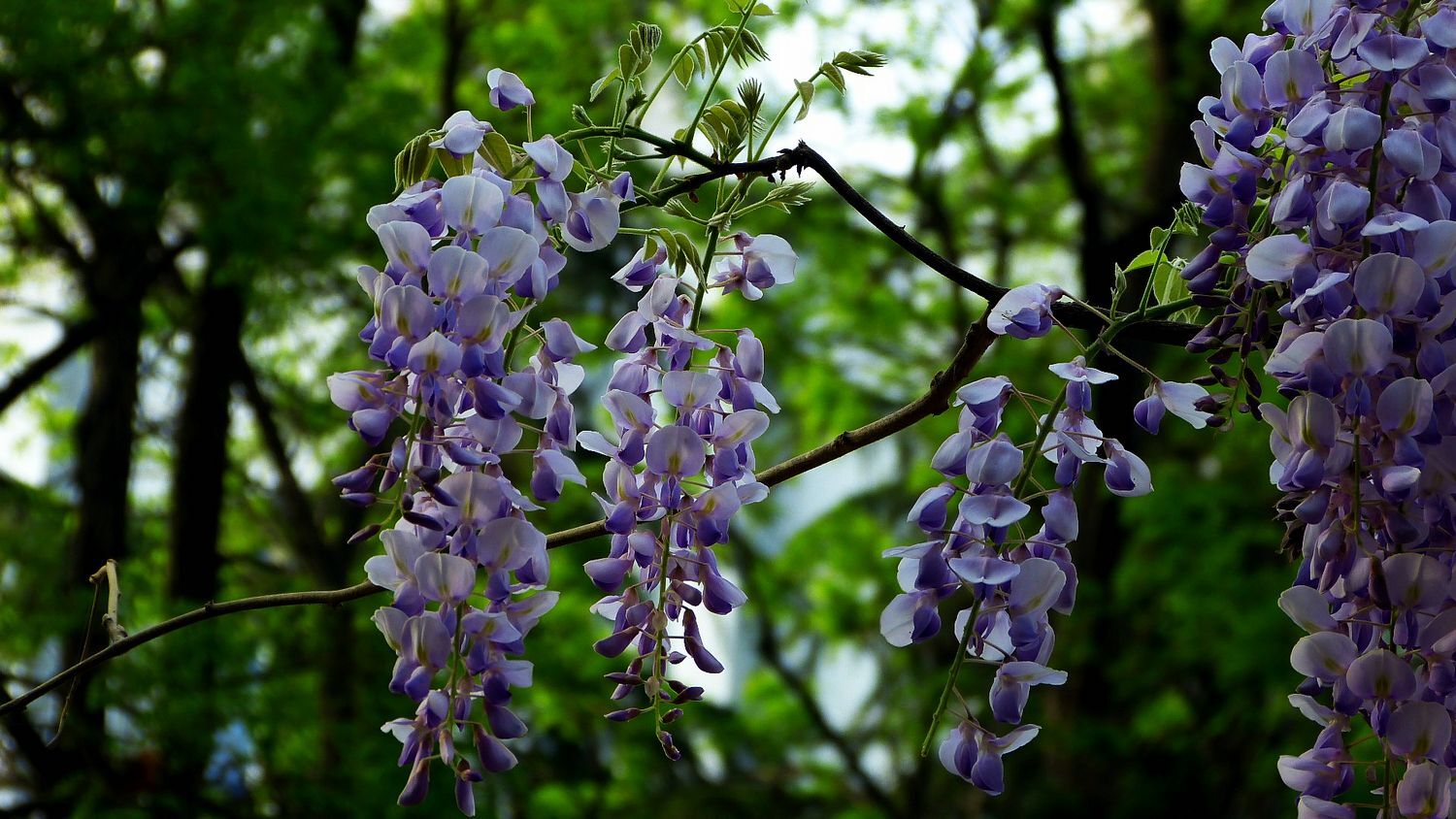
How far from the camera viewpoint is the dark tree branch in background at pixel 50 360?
9.93ft

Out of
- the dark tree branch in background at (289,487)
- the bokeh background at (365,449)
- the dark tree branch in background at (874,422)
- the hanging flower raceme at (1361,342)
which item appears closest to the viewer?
the hanging flower raceme at (1361,342)

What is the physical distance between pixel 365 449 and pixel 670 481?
3796mm

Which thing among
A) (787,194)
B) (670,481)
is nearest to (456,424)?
(670,481)

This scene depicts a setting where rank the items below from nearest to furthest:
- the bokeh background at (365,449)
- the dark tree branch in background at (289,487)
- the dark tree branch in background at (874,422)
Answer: the dark tree branch in background at (874,422) < the bokeh background at (365,449) < the dark tree branch in background at (289,487)

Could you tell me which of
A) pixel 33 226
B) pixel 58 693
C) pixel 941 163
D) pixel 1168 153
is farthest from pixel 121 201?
pixel 1168 153

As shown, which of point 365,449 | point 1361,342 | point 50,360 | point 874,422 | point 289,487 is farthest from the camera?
point 365,449

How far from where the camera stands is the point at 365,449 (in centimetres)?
426

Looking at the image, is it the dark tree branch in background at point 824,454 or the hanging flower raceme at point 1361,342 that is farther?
the dark tree branch in background at point 824,454

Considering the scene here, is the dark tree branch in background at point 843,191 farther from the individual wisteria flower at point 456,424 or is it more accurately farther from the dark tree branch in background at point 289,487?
the dark tree branch in background at point 289,487

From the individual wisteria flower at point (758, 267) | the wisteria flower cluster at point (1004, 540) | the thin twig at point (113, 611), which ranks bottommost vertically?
the wisteria flower cluster at point (1004, 540)

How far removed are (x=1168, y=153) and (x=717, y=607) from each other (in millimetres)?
4753

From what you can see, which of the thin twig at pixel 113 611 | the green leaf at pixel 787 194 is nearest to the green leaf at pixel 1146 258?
the green leaf at pixel 787 194

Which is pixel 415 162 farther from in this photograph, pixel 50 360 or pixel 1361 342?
pixel 50 360

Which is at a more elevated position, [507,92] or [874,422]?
[507,92]
